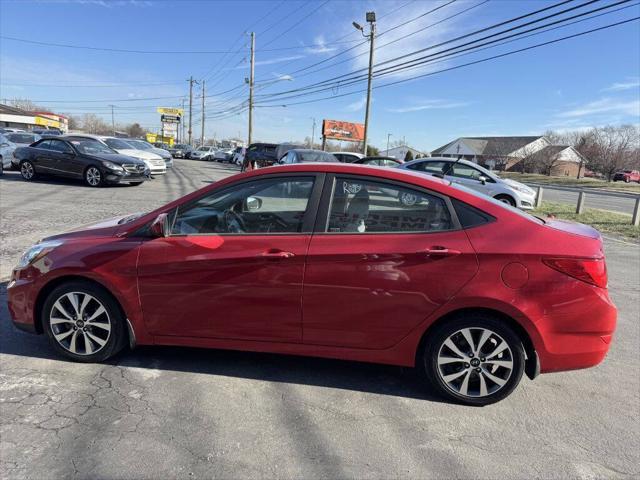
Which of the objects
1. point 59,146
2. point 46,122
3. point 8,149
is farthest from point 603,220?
point 46,122

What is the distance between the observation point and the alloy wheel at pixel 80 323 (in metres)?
3.46

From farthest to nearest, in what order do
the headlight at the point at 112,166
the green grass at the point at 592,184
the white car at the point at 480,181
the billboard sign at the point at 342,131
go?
the billboard sign at the point at 342,131
the green grass at the point at 592,184
the headlight at the point at 112,166
the white car at the point at 480,181

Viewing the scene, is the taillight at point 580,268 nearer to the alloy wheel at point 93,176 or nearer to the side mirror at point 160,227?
the side mirror at point 160,227

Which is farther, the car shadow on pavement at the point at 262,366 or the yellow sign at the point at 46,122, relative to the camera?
the yellow sign at the point at 46,122

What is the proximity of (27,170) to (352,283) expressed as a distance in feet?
52.5

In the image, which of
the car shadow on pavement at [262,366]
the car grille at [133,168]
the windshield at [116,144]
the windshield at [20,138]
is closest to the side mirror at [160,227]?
the car shadow on pavement at [262,366]

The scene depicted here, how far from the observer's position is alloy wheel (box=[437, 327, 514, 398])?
3.09 metres

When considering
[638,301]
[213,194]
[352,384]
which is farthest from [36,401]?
[638,301]

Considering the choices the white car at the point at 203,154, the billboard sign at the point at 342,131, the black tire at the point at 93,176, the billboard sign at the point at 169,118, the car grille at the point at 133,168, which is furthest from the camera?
the billboard sign at the point at 169,118

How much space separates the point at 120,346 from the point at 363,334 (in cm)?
193

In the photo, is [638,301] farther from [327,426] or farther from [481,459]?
[327,426]

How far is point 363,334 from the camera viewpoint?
3170 mm

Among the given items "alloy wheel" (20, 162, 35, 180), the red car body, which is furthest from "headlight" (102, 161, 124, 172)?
the red car body

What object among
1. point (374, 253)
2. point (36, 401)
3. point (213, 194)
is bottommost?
point (36, 401)
